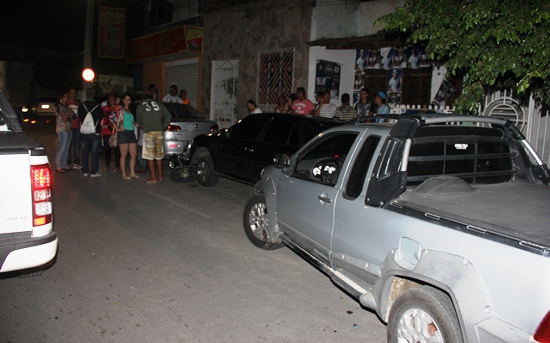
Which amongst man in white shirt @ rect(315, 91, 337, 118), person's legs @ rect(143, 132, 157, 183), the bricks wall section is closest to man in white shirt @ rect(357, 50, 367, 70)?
the bricks wall section

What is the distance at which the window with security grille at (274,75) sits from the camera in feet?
49.4

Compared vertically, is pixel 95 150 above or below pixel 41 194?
below

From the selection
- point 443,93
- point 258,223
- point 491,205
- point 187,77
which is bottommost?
point 258,223

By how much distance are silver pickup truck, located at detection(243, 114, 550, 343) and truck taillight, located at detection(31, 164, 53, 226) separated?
2.35 meters

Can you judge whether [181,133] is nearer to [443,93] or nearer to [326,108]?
[326,108]

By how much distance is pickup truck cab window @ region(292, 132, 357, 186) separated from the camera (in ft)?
16.0

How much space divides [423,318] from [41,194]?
3.08 meters

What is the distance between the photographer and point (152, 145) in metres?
10.2

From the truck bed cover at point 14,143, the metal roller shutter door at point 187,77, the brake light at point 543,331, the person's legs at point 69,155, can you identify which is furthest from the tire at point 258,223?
the metal roller shutter door at point 187,77

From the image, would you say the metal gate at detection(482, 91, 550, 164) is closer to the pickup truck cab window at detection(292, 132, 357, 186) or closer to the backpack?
the pickup truck cab window at detection(292, 132, 357, 186)

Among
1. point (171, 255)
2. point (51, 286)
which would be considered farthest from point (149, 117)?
point (51, 286)

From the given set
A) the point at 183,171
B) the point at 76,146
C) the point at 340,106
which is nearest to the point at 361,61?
the point at 340,106

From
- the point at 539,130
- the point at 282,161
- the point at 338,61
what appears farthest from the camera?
the point at 338,61

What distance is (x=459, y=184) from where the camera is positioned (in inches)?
147
